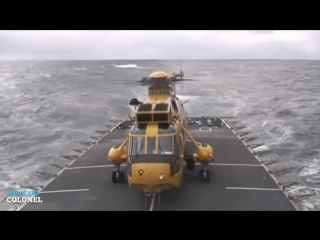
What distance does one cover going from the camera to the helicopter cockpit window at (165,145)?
14867mm

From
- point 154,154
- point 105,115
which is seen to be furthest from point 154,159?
point 105,115

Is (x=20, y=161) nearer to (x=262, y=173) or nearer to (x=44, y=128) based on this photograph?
(x=44, y=128)

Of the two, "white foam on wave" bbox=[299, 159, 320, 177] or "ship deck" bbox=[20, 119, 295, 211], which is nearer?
"ship deck" bbox=[20, 119, 295, 211]

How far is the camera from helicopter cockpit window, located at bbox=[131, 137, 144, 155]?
586 inches

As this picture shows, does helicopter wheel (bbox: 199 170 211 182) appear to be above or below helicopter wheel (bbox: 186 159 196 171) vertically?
below

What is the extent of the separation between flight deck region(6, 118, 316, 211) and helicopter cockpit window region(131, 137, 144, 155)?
204cm

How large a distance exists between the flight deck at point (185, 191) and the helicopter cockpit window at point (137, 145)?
2036mm

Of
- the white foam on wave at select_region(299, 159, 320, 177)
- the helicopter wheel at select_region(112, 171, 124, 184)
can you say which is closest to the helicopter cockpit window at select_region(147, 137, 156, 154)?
the helicopter wheel at select_region(112, 171, 124, 184)

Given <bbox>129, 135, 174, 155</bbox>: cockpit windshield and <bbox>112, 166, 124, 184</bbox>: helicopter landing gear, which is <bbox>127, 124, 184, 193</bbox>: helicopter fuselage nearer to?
<bbox>129, 135, 174, 155</bbox>: cockpit windshield

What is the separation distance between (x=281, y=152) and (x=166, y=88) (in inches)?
677

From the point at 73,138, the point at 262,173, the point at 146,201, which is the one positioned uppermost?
the point at 73,138

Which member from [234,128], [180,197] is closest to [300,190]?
[180,197]

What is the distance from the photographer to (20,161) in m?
32.2

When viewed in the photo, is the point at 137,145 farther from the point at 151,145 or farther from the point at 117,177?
the point at 117,177
